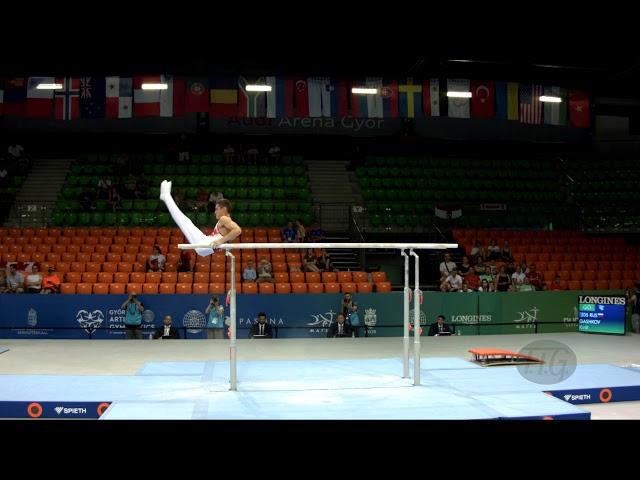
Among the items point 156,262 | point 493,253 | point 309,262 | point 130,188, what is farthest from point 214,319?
point 493,253

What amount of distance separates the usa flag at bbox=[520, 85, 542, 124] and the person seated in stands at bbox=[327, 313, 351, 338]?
7.91 m

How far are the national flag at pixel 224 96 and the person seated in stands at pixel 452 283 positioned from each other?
692cm

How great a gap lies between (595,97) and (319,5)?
18281 mm

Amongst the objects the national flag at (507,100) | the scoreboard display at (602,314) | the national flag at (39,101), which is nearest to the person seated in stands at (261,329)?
the scoreboard display at (602,314)

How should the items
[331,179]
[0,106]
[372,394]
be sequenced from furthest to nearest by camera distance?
[331,179]
[0,106]
[372,394]

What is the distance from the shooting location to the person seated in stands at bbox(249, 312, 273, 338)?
12992 mm

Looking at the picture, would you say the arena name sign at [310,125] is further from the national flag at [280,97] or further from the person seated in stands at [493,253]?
the person seated in stands at [493,253]

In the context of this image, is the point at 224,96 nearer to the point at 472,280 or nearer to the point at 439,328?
the point at 472,280

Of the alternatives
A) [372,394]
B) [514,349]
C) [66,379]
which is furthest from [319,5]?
[514,349]

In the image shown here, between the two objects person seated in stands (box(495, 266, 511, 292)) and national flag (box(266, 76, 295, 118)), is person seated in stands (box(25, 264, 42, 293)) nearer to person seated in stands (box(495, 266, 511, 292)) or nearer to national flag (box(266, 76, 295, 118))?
national flag (box(266, 76, 295, 118))

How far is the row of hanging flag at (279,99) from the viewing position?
53.5 feet
